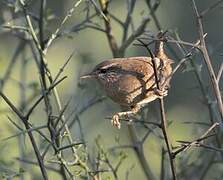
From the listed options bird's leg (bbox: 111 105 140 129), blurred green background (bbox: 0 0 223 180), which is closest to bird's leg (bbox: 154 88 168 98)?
bird's leg (bbox: 111 105 140 129)

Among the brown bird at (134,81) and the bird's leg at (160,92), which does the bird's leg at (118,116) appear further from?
the bird's leg at (160,92)

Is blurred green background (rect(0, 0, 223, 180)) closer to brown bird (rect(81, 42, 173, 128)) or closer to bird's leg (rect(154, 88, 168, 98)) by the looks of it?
brown bird (rect(81, 42, 173, 128))

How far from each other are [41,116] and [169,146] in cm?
318

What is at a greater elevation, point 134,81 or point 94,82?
point 94,82

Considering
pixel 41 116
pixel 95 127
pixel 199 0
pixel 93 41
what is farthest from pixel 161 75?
pixel 199 0

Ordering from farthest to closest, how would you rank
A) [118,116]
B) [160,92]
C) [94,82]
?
[94,82]
[118,116]
[160,92]

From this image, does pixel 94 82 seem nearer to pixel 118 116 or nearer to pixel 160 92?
pixel 118 116

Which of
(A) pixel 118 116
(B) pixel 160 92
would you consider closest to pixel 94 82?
(A) pixel 118 116

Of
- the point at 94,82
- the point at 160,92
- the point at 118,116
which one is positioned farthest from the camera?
the point at 94,82

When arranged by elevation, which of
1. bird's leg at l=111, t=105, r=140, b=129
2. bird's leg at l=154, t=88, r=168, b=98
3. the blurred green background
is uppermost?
the blurred green background

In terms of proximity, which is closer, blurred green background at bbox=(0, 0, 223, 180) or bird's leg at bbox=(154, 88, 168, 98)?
bird's leg at bbox=(154, 88, 168, 98)

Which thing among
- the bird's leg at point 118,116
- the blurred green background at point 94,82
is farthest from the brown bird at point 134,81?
the blurred green background at point 94,82

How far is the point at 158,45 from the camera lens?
2152 millimetres

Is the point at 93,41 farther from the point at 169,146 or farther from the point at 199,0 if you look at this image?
the point at 169,146
